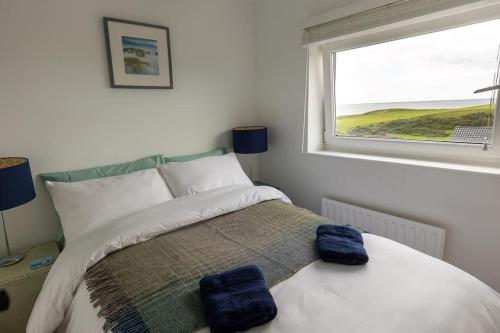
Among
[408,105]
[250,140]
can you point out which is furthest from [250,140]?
[408,105]

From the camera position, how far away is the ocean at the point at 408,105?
5.65ft

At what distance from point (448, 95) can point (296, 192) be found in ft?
4.58

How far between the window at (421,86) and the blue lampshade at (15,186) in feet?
7.37

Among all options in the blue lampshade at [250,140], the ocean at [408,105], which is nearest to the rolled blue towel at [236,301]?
the blue lampshade at [250,140]

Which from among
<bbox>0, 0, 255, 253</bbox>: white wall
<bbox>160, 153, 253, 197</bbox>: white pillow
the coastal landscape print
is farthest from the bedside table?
the coastal landscape print

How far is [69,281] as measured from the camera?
3.96ft

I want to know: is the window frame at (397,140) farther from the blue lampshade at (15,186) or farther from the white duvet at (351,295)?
the blue lampshade at (15,186)

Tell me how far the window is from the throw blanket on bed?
3.40ft

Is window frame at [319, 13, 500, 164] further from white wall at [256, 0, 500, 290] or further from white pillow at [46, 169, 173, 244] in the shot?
white pillow at [46, 169, 173, 244]

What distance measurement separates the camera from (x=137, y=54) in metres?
2.08

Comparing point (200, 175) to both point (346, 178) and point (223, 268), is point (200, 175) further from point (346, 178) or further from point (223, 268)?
point (346, 178)

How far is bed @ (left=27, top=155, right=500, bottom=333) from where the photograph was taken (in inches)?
36.7

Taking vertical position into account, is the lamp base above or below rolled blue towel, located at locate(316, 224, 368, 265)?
below

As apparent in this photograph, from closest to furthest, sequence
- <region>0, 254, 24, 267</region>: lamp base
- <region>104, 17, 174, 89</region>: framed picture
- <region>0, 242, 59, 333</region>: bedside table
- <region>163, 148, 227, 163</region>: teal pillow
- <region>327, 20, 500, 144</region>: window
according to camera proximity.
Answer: <region>0, 242, 59, 333</region>: bedside table, <region>0, 254, 24, 267</region>: lamp base, <region>327, 20, 500, 144</region>: window, <region>104, 17, 174, 89</region>: framed picture, <region>163, 148, 227, 163</region>: teal pillow
